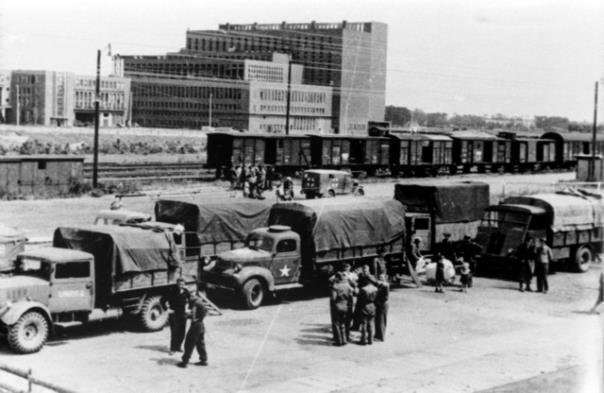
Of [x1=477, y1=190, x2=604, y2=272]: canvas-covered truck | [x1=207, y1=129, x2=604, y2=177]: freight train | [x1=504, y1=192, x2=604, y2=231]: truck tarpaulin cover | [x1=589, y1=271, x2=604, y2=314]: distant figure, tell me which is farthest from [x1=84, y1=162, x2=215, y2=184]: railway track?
[x1=589, y1=271, x2=604, y2=314]: distant figure

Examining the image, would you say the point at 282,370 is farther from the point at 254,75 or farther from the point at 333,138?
→ the point at 254,75

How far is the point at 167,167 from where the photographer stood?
53.4 metres

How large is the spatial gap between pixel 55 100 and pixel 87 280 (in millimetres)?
132685

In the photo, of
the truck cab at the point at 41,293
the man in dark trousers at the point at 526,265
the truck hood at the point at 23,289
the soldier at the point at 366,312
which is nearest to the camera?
the truck cab at the point at 41,293

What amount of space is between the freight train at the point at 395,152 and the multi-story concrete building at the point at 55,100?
292ft

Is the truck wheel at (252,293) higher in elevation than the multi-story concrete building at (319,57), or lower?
lower

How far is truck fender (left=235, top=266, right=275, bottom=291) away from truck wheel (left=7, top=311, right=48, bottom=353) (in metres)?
5.16

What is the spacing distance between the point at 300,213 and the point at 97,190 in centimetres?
1973

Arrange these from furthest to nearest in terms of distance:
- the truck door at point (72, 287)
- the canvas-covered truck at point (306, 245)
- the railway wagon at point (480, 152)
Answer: the railway wagon at point (480, 152) → the canvas-covered truck at point (306, 245) → the truck door at point (72, 287)

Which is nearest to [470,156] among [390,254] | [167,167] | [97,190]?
[167,167]

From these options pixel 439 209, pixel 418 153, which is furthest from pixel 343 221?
pixel 418 153

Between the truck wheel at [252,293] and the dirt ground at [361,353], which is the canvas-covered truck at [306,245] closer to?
the truck wheel at [252,293]

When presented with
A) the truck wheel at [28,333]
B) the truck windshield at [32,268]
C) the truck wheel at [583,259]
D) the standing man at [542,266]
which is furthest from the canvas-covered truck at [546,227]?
the truck wheel at [28,333]

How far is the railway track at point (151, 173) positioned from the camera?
142ft
